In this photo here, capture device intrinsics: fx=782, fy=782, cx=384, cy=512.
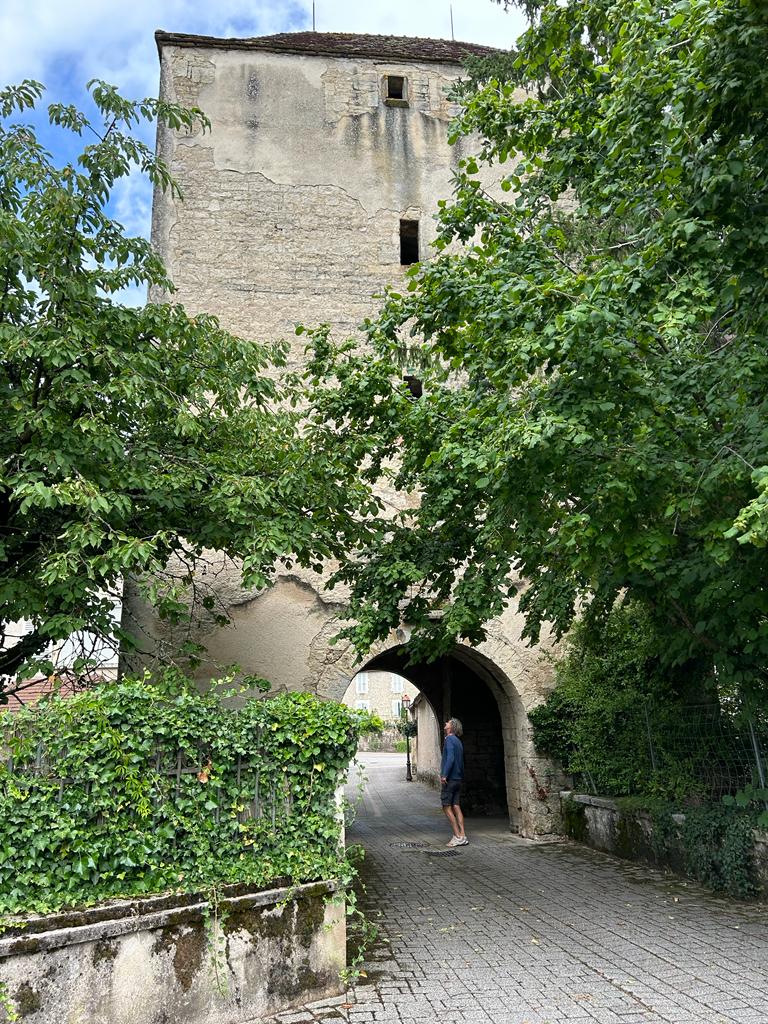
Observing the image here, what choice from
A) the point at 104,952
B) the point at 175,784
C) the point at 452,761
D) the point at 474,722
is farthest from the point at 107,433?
the point at 474,722

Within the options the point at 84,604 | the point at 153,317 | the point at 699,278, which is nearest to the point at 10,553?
the point at 84,604

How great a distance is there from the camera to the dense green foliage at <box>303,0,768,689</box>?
441 centimetres

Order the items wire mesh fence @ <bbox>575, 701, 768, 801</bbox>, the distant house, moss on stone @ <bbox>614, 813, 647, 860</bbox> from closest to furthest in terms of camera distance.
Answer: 1. wire mesh fence @ <bbox>575, 701, 768, 801</bbox>
2. moss on stone @ <bbox>614, 813, 647, 860</bbox>
3. the distant house

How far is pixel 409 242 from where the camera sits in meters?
12.7

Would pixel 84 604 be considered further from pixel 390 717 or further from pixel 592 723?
pixel 390 717

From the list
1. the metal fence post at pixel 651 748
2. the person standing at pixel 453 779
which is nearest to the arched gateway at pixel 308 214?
the person standing at pixel 453 779

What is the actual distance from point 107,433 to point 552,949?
190 inches

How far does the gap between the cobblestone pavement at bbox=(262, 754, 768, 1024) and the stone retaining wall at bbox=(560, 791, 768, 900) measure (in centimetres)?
22

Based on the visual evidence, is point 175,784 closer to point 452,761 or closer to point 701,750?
point 701,750

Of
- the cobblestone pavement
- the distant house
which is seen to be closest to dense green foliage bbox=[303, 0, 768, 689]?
the cobblestone pavement

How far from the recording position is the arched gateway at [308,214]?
1024cm

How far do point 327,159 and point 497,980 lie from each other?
1163 cm

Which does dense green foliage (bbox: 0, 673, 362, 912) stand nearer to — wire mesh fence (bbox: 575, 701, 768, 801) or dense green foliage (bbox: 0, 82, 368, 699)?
dense green foliage (bbox: 0, 82, 368, 699)

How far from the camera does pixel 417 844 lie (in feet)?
34.3
